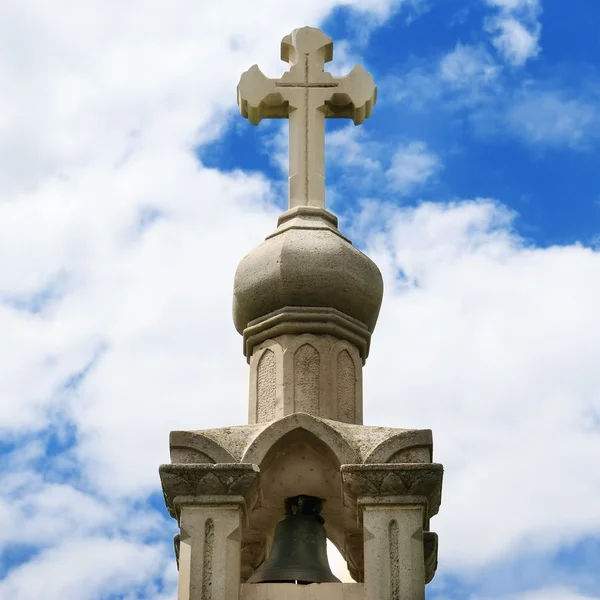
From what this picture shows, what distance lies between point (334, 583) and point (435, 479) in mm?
803

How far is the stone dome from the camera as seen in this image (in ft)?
30.9

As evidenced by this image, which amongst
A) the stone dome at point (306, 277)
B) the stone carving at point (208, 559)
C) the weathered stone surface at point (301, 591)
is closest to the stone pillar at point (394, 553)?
the weathered stone surface at point (301, 591)

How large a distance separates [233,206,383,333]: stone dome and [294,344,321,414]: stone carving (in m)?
0.32

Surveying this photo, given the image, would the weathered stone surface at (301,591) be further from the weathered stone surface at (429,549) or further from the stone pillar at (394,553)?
the weathered stone surface at (429,549)

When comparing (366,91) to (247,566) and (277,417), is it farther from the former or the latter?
(247,566)

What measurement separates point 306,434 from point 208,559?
919 mm

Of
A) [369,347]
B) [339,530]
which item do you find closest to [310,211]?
[369,347]

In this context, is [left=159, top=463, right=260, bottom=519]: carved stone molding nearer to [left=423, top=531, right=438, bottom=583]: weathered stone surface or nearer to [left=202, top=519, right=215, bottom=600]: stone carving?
[left=202, top=519, right=215, bottom=600]: stone carving

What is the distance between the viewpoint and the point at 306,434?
863 cm

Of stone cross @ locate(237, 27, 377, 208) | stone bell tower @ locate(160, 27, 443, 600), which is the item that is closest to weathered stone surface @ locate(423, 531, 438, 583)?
stone bell tower @ locate(160, 27, 443, 600)

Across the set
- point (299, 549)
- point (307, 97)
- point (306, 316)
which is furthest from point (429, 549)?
point (307, 97)

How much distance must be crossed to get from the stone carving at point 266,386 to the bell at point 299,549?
0.58 m

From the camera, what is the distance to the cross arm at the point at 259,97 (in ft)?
34.7

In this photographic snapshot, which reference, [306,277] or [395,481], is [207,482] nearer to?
[395,481]
